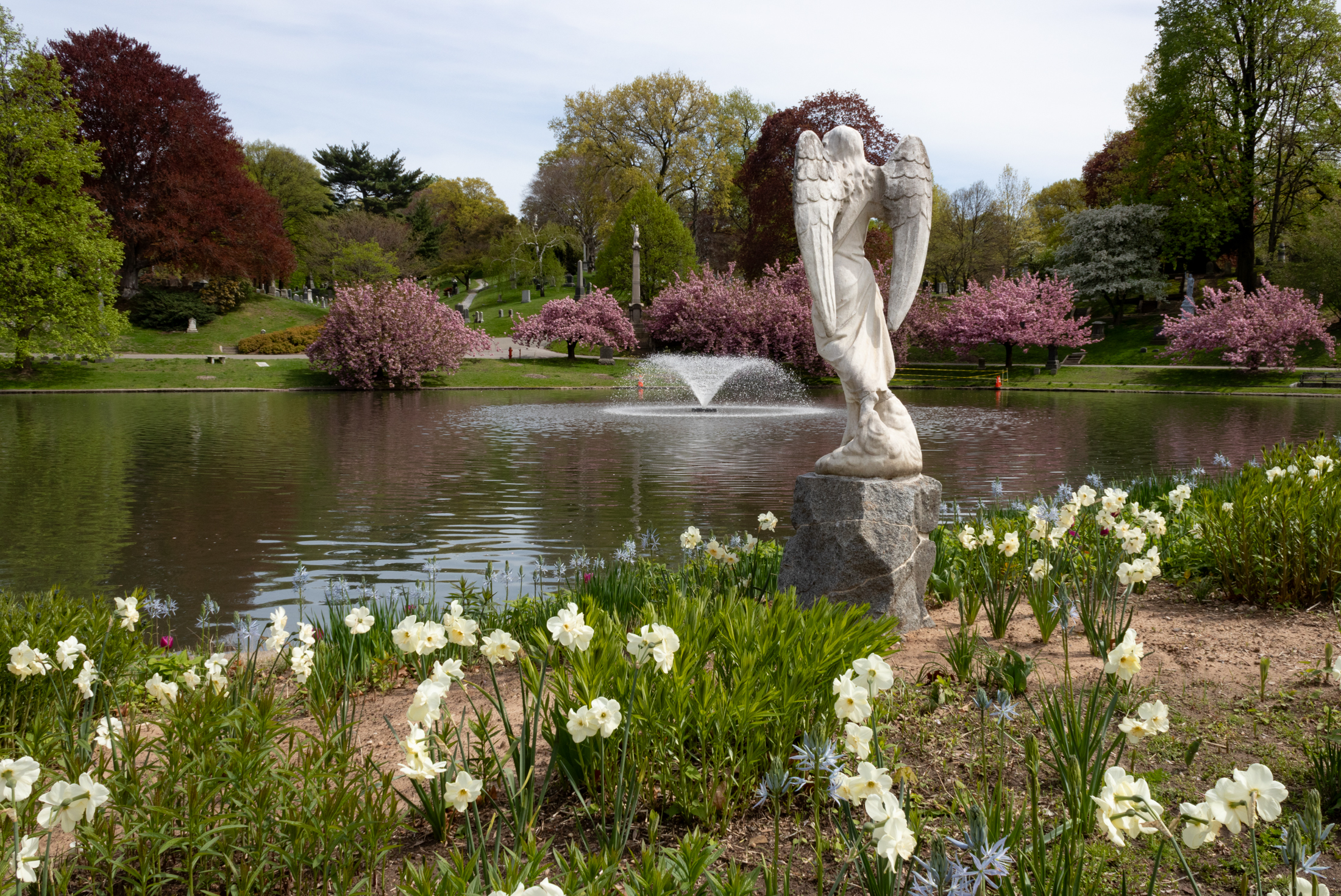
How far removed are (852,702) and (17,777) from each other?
Result: 1713mm

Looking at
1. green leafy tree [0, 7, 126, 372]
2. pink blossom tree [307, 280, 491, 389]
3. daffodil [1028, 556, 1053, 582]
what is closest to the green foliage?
pink blossom tree [307, 280, 491, 389]

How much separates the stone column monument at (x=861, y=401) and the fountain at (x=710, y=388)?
17.7 m

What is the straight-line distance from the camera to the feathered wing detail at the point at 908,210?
17.6 feet

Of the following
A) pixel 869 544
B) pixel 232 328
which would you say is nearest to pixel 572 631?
pixel 869 544

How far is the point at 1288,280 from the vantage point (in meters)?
36.9

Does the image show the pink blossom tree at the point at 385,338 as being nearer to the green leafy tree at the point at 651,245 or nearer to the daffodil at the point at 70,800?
the green leafy tree at the point at 651,245

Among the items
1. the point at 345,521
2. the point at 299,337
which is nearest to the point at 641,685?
the point at 345,521

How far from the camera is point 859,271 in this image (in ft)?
17.6

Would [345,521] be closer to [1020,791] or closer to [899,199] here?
[899,199]

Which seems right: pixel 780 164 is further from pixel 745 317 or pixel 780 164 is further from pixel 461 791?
pixel 461 791

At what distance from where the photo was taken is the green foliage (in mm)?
51094

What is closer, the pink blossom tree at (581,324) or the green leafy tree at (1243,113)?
the green leafy tree at (1243,113)

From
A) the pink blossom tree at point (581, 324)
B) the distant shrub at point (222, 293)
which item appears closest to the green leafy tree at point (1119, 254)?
the pink blossom tree at point (581, 324)

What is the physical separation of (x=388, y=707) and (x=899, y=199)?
4.15m
